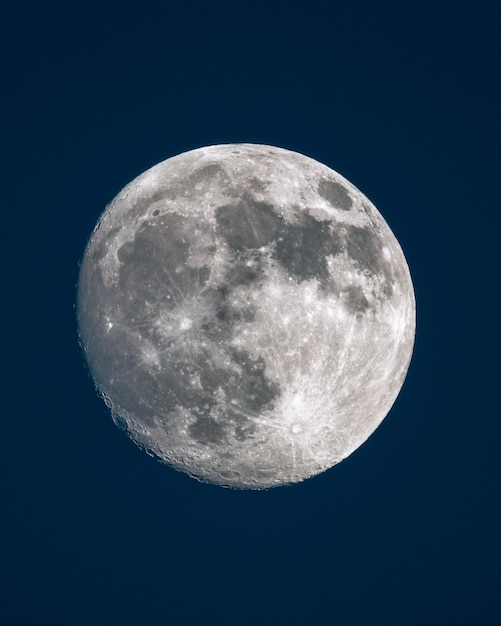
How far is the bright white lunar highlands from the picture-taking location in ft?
30.6

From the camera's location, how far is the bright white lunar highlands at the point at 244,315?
9328 mm

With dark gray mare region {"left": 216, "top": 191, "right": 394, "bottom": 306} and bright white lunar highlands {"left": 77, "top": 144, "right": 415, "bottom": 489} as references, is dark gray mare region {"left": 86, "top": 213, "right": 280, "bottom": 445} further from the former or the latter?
dark gray mare region {"left": 216, "top": 191, "right": 394, "bottom": 306}

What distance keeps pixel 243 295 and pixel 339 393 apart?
A: 226cm

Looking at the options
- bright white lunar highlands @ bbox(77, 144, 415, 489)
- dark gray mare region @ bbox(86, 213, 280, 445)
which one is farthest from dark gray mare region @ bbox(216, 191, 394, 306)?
dark gray mare region @ bbox(86, 213, 280, 445)

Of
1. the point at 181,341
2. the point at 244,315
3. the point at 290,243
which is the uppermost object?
the point at 290,243

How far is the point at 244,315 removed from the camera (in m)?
9.26

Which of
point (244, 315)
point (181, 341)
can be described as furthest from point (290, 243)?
point (181, 341)

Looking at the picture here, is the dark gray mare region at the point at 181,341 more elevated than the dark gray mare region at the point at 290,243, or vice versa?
the dark gray mare region at the point at 290,243

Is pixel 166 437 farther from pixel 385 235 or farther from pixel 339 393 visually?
pixel 385 235

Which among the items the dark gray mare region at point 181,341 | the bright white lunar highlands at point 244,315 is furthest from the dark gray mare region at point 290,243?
the dark gray mare region at point 181,341

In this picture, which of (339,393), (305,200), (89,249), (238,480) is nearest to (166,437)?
(238,480)

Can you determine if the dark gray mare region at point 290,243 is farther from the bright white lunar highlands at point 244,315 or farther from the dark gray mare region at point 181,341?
the dark gray mare region at point 181,341

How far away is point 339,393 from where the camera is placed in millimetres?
Answer: 9898

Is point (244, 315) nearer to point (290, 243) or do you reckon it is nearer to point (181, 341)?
point (181, 341)
